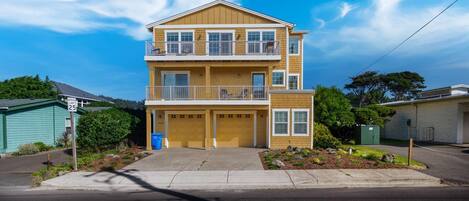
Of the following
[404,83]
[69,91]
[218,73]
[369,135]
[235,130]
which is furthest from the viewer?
[404,83]

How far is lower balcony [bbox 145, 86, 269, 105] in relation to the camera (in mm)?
18953

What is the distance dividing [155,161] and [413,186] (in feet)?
33.6

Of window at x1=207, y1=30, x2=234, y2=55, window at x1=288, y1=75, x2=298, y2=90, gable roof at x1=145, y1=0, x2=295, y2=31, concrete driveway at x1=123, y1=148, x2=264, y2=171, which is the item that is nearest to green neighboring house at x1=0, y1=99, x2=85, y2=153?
gable roof at x1=145, y1=0, x2=295, y2=31

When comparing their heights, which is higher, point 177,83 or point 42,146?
point 177,83

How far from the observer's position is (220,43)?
20359 mm

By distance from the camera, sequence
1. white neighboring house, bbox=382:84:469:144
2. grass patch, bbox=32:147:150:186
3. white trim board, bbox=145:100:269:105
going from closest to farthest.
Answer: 1. grass patch, bbox=32:147:150:186
2. white trim board, bbox=145:100:269:105
3. white neighboring house, bbox=382:84:469:144

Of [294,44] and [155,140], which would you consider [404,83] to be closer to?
[294,44]

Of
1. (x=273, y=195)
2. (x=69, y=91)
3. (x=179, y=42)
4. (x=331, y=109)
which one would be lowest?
(x=273, y=195)

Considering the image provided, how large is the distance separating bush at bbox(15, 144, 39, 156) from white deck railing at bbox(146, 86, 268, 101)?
759cm

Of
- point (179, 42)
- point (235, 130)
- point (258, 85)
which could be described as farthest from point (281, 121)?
point (179, 42)

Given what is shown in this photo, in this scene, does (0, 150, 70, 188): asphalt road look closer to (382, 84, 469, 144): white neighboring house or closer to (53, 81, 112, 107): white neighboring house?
(53, 81, 112, 107): white neighboring house

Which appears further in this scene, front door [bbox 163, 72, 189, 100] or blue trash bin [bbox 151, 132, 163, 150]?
front door [bbox 163, 72, 189, 100]

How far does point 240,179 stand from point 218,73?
11.7 metres

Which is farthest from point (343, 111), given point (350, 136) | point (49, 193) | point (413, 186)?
point (49, 193)
